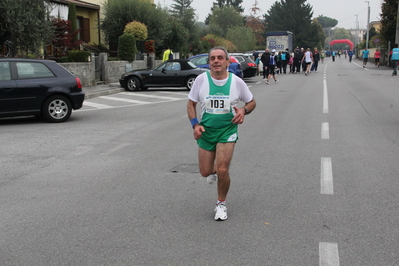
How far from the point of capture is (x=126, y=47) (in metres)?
25.4

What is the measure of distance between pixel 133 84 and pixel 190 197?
50.9ft

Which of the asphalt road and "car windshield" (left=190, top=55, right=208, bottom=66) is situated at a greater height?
"car windshield" (left=190, top=55, right=208, bottom=66)

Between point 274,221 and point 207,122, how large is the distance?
3.72 ft

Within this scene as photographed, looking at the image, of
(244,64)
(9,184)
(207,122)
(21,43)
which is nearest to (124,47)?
(244,64)

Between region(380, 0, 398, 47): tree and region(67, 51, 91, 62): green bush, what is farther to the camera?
region(380, 0, 398, 47): tree

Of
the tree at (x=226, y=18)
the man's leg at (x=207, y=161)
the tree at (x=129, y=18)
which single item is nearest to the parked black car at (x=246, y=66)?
the tree at (x=129, y=18)

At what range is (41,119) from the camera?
12.2 meters

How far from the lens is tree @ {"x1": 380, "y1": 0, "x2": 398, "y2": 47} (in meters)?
41.4

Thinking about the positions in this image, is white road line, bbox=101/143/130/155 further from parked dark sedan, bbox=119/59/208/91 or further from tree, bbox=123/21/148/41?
tree, bbox=123/21/148/41

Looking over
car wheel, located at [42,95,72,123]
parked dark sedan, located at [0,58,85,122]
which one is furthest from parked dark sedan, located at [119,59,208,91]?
car wheel, located at [42,95,72,123]

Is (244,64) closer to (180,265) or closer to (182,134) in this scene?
(182,134)

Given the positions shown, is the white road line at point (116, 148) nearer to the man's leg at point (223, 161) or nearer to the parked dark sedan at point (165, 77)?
the man's leg at point (223, 161)

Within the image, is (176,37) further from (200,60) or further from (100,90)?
(100,90)

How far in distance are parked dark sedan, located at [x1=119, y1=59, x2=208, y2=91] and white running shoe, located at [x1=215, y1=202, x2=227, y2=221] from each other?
1579cm
